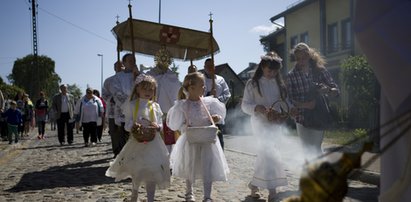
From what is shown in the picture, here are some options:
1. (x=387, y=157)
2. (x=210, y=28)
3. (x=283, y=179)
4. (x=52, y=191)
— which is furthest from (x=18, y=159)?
(x=387, y=157)

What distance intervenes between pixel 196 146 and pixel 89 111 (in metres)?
8.56

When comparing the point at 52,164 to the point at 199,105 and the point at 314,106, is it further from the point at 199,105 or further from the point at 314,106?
the point at 314,106

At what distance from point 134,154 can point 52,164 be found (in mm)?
5106

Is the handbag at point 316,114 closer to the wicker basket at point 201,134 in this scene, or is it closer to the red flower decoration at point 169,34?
the wicker basket at point 201,134

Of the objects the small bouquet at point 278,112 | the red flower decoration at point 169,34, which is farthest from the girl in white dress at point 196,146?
the red flower decoration at point 169,34

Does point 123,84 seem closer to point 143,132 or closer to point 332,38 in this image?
point 143,132

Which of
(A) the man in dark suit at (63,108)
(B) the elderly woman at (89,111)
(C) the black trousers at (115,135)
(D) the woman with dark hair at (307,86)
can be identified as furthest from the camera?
(A) the man in dark suit at (63,108)

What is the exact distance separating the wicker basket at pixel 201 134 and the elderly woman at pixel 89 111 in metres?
8.54

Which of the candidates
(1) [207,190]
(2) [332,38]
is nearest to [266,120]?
(1) [207,190]

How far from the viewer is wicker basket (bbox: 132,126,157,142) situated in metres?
4.89

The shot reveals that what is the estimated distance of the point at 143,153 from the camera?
16.1 feet

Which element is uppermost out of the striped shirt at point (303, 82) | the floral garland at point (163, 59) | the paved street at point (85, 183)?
the floral garland at point (163, 59)

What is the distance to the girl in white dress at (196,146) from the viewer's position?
509cm

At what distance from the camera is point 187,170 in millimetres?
5145
